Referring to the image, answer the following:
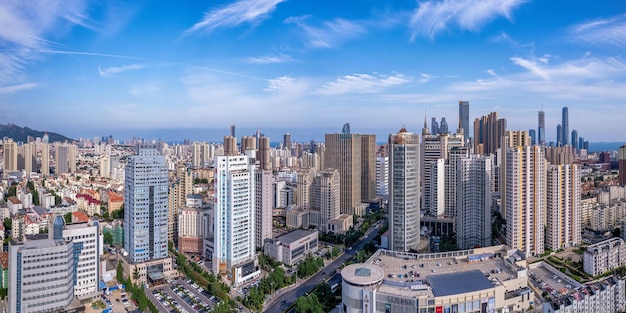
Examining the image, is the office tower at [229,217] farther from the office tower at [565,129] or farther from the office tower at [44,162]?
the office tower at [565,129]

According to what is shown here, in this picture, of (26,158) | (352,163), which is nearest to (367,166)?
(352,163)

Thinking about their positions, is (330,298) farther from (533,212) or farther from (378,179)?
(378,179)

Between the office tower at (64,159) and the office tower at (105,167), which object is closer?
the office tower at (105,167)

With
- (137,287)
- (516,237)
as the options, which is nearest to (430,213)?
(516,237)

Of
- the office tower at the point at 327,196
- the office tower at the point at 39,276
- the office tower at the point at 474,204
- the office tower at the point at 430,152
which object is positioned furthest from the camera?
the office tower at the point at 430,152

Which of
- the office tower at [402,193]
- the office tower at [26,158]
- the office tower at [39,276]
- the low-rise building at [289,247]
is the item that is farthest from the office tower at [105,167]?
the office tower at [402,193]

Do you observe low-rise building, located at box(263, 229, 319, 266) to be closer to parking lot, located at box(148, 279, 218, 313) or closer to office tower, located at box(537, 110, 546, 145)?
parking lot, located at box(148, 279, 218, 313)

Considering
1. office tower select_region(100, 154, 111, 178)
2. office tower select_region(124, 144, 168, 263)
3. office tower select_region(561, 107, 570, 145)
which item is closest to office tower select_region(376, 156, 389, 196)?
office tower select_region(124, 144, 168, 263)
